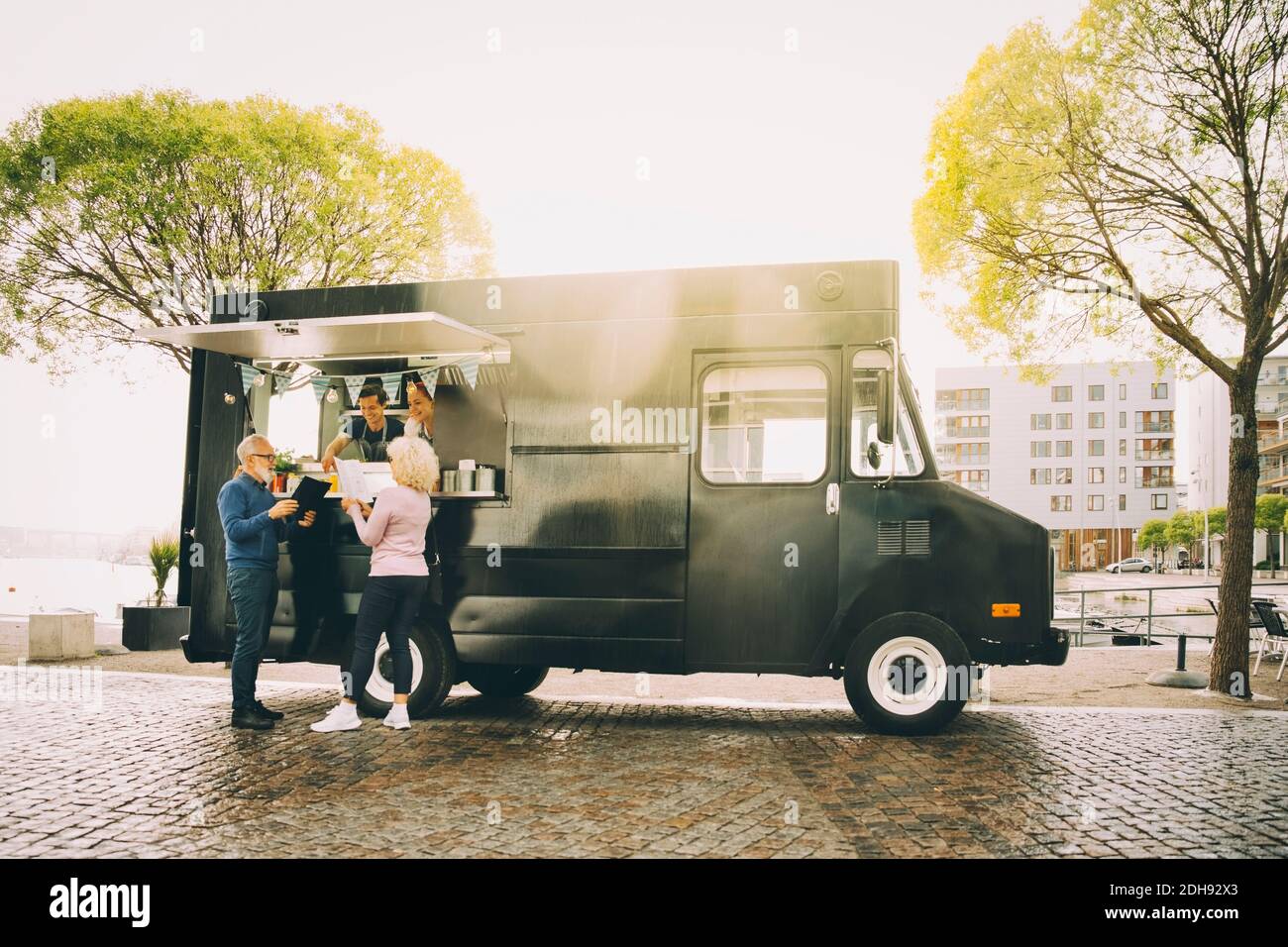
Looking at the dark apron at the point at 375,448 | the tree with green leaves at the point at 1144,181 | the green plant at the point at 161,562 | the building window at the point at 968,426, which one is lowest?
the green plant at the point at 161,562

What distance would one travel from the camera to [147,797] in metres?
5.13

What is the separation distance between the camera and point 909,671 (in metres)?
6.92

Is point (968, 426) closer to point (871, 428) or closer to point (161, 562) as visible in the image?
point (161, 562)

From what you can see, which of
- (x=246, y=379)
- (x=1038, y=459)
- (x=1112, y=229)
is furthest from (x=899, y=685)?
(x=1038, y=459)

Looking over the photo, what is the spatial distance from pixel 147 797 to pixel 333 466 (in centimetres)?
311

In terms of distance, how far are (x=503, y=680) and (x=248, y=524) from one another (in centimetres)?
292

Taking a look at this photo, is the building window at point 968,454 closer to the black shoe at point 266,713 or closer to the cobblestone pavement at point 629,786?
the cobblestone pavement at point 629,786

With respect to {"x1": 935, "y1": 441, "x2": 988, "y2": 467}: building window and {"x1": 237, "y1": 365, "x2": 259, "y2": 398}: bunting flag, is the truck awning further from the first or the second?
{"x1": 935, "y1": 441, "x2": 988, "y2": 467}: building window

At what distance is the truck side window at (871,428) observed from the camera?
23.0 feet

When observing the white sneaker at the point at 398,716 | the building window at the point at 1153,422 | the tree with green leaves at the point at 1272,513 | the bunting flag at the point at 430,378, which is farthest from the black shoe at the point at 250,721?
the building window at the point at 1153,422

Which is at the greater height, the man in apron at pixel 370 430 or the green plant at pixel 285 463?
the man in apron at pixel 370 430

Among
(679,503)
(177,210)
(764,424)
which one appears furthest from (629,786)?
(177,210)

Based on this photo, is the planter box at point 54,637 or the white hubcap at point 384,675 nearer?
the white hubcap at point 384,675

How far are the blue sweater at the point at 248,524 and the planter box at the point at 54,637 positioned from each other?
22.6ft
